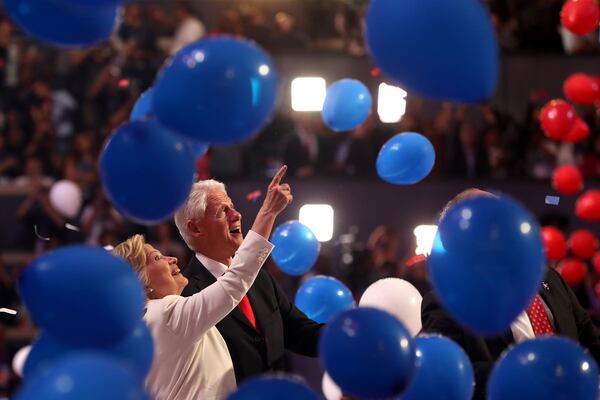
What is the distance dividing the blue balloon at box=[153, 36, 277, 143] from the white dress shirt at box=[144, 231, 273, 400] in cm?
62

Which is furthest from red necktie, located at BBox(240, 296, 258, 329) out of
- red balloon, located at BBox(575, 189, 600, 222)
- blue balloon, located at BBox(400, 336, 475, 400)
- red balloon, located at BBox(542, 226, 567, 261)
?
red balloon, located at BBox(575, 189, 600, 222)

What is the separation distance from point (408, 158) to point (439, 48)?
1601 mm

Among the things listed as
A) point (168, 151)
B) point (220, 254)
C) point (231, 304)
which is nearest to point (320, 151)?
point (220, 254)

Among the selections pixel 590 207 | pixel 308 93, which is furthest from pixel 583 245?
pixel 308 93

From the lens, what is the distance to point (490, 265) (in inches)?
82.7

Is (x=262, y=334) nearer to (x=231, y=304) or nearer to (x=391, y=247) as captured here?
(x=231, y=304)

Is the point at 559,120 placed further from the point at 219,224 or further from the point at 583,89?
the point at 219,224

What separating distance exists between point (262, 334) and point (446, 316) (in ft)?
1.94

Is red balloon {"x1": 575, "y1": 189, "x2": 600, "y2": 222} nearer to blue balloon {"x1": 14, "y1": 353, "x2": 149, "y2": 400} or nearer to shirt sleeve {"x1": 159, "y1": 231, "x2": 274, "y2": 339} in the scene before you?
shirt sleeve {"x1": 159, "y1": 231, "x2": 274, "y2": 339}

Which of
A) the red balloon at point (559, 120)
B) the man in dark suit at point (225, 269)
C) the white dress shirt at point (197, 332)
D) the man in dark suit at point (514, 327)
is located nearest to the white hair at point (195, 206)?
the man in dark suit at point (225, 269)

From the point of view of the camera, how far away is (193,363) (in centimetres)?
290

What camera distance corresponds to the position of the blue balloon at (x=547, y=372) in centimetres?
231

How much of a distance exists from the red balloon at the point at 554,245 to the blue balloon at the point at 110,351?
13.4ft

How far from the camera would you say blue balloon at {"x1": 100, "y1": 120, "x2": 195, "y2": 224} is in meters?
2.26
